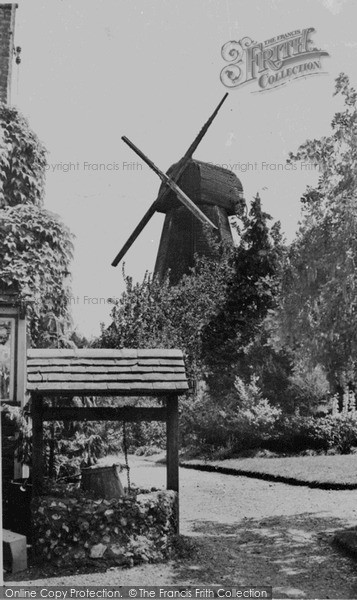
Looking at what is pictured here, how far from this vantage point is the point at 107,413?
8.74 metres

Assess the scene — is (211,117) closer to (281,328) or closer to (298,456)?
(298,456)

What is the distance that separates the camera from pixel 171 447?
8828mm

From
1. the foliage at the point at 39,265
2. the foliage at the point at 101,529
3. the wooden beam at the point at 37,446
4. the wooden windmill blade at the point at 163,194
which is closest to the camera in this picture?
the foliage at the point at 101,529

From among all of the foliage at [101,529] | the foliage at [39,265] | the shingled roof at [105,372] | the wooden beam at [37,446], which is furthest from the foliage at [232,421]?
the wooden beam at [37,446]

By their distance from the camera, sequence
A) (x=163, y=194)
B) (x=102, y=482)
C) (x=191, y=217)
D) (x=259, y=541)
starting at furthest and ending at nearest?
(x=191, y=217) < (x=163, y=194) < (x=259, y=541) < (x=102, y=482)

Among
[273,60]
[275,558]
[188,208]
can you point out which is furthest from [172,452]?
[188,208]

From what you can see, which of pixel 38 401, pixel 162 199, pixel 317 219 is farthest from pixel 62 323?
pixel 162 199

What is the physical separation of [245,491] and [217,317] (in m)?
8.90

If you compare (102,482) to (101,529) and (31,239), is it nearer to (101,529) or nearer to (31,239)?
(101,529)

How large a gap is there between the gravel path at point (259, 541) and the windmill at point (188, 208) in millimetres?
16459

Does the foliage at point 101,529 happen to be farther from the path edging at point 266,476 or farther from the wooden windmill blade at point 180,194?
the wooden windmill blade at point 180,194

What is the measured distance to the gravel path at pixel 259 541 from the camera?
24.1ft

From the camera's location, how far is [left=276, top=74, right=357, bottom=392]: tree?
8.16 meters

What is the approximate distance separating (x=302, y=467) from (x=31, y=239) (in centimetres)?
805
